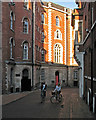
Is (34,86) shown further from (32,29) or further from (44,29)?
(44,29)

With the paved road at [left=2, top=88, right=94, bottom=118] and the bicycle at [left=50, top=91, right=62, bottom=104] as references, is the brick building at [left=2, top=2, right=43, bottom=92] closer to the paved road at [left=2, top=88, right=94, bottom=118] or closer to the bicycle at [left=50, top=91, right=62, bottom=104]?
the bicycle at [left=50, top=91, right=62, bottom=104]

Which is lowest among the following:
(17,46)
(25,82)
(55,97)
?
(55,97)

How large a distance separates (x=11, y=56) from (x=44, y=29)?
17.0 m

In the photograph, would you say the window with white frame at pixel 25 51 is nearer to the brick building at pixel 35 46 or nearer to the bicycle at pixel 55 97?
the brick building at pixel 35 46

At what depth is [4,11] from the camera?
2305 centimetres

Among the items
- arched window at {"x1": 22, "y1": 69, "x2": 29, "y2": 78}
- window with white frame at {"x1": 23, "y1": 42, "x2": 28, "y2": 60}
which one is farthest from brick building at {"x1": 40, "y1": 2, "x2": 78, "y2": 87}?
window with white frame at {"x1": 23, "y1": 42, "x2": 28, "y2": 60}

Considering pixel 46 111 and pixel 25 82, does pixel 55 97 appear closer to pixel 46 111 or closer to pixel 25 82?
pixel 46 111

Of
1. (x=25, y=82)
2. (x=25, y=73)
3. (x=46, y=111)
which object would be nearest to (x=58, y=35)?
(x=25, y=73)

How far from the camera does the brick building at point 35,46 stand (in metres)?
24.5

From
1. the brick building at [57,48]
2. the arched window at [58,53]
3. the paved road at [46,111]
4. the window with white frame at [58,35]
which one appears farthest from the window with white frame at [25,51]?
the paved road at [46,111]

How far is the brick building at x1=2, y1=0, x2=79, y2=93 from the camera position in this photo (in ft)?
80.4

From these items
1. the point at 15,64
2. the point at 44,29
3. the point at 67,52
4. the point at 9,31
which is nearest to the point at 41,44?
the point at 44,29

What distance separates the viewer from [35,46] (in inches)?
1302

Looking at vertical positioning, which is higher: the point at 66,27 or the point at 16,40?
the point at 66,27
